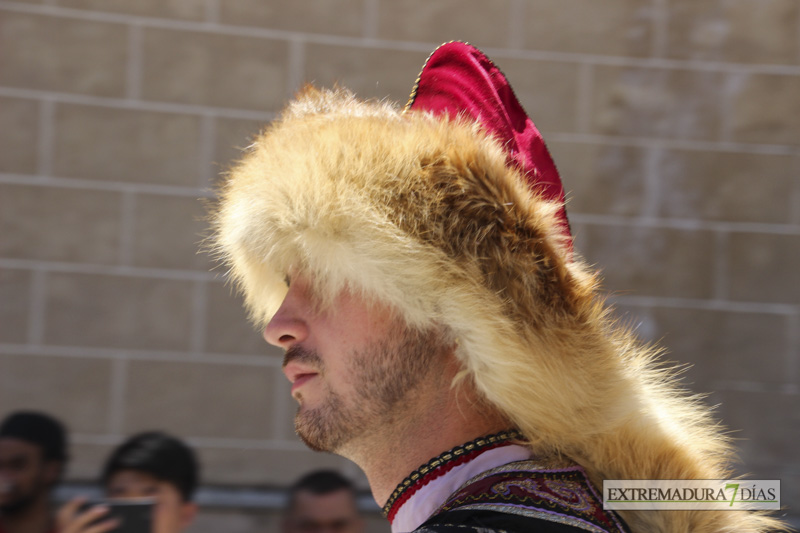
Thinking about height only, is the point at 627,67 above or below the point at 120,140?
above

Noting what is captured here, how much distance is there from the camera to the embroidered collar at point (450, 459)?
1.53 meters

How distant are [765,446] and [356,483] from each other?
1.77m

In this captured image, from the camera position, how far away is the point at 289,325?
1.61 meters

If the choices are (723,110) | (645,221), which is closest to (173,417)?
(645,221)

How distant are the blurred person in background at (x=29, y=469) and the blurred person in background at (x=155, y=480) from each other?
0.08 meters

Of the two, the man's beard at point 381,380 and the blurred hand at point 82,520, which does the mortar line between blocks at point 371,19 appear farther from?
the man's beard at point 381,380

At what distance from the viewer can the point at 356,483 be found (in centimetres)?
371

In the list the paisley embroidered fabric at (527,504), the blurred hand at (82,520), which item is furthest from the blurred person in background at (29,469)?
the paisley embroidered fabric at (527,504)

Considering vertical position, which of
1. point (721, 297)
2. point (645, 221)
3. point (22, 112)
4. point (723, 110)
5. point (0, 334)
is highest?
point (723, 110)

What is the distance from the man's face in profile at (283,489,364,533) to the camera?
3031mm

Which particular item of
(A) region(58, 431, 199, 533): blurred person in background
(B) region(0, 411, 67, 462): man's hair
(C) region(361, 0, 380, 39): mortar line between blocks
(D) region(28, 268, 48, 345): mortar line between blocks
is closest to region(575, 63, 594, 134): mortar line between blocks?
(C) region(361, 0, 380, 39): mortar line between blocks

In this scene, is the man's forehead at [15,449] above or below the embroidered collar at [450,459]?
below

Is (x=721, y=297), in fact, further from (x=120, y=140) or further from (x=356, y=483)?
(x=120, y=140)

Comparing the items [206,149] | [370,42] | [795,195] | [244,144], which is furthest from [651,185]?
[206,149]
